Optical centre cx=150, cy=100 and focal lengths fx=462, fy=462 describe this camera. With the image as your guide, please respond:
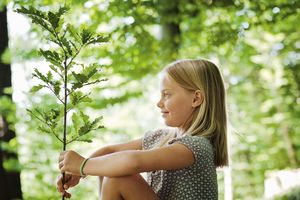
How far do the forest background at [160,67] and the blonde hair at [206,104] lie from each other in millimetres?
221

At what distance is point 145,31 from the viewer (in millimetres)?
4332

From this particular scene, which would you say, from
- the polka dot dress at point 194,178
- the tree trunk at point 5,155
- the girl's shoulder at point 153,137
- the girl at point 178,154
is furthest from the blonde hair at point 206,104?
the tree trunk at point 5,155

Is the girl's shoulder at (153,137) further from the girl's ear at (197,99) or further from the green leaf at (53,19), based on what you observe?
the green leaf at (53,19)

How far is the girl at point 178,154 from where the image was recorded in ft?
6.03

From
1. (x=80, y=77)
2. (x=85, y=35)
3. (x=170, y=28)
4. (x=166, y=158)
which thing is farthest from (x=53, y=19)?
(x=170, y=28)

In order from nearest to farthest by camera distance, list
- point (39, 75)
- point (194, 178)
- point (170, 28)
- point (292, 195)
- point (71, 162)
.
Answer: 1. point (39, 75)
2. point (71, 162)
3. point (194, 178)
4. point (292, 195)
5. point (170, 28)

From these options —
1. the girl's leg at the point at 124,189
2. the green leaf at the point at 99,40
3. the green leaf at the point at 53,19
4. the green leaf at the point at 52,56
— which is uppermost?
the green leaf at the point at 53,19

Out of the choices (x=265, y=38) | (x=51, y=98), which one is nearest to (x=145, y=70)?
(x=51, y=98)

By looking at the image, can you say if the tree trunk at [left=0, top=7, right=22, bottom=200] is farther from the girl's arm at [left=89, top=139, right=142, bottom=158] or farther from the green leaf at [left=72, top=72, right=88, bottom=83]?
the green leaf at [left=72, top=72, right=88, bottom=83]

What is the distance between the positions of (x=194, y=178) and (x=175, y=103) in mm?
372

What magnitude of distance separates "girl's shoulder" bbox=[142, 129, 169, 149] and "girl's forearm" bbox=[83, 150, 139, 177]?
2.06 ft

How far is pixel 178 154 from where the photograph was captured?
6.30 feet

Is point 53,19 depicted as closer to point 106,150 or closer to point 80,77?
point 80,77

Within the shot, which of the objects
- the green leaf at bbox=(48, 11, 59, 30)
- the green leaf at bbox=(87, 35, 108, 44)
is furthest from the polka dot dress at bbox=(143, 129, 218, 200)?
the green leaf at bbox=(48, 11, 59, 30)
